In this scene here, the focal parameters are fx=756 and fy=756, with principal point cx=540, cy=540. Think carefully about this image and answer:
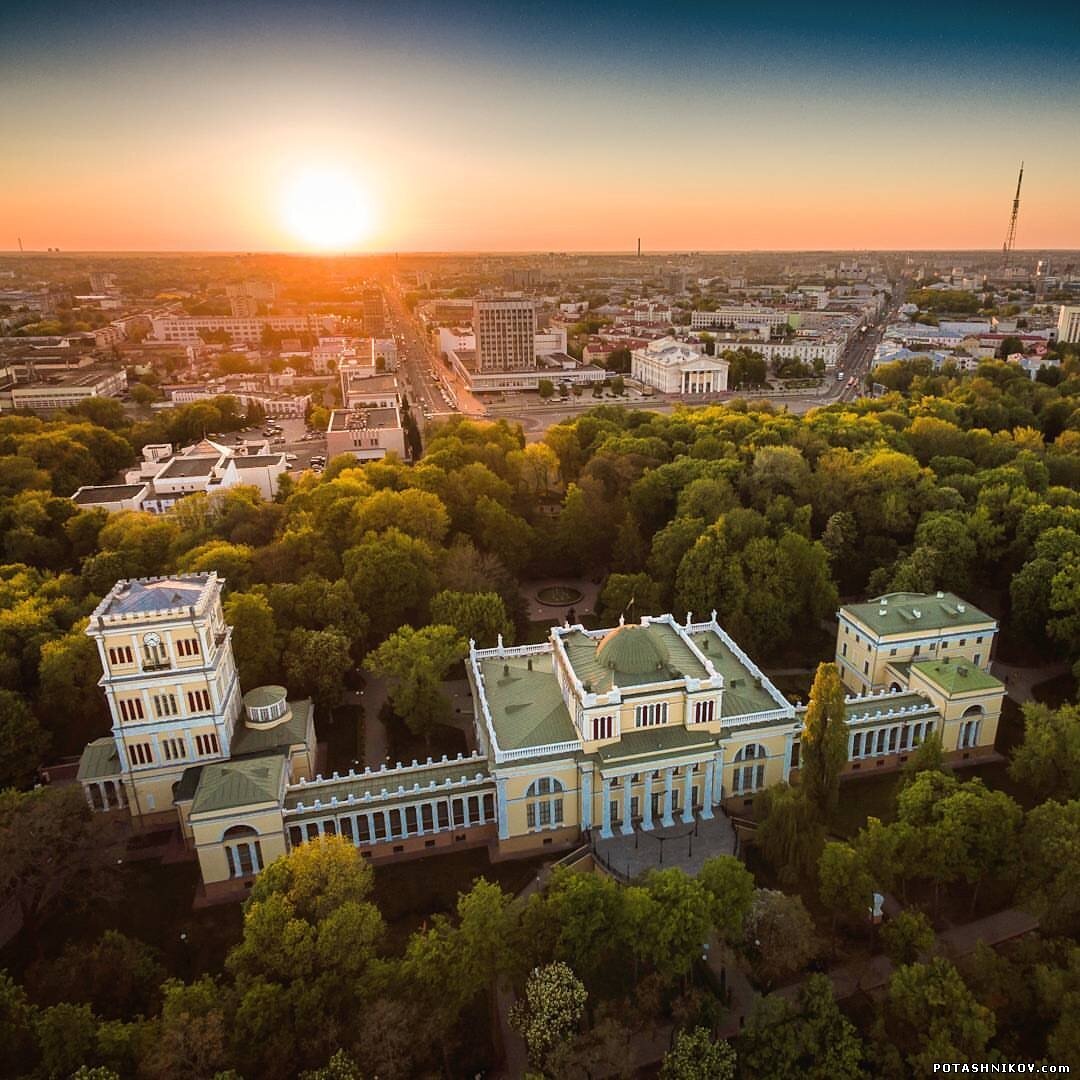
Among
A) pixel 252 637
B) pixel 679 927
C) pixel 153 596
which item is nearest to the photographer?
pixel 679 927

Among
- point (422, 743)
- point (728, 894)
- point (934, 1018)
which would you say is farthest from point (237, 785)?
point (934, 1018)

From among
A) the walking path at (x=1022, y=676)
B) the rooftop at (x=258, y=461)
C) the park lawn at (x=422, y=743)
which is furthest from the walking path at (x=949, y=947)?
the rooftop at (x=258, y=461)

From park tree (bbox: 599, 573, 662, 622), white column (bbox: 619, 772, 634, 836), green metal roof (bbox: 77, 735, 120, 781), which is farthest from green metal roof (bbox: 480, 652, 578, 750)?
green metal roof (bbox: 77, 735, 120, 781)

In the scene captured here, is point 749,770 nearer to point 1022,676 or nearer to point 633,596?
point 633,596

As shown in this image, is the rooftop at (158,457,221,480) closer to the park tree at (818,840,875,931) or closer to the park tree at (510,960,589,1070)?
the park tree at (510,960,589,1070)

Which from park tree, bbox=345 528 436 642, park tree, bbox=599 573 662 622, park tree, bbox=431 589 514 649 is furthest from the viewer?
park tree, bbox=599 573 662 622

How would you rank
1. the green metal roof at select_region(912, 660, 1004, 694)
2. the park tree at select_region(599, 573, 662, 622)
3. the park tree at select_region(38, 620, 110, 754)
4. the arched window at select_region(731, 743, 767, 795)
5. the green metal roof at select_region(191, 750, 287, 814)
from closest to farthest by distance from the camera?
the green metal roof at select_region(191, 750, 287, 814)
the arched window at select_region(731, 743, 767, 795)
the green metal roof at select_region(912, 660, 1004, 694)
the park tree at select_region(38, 620, 110, 754)
the park tree at select_region(599, 573, 662, 622)
